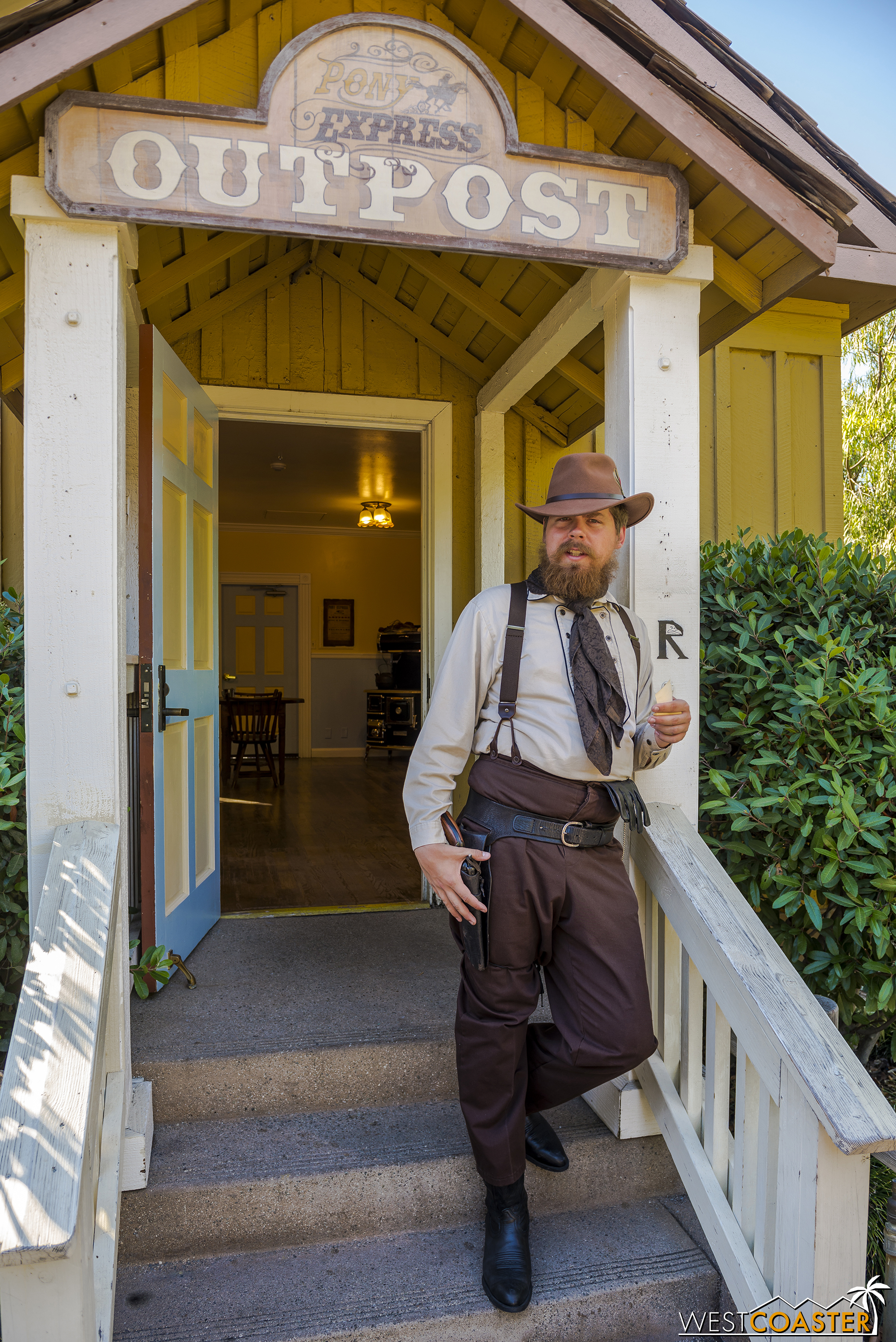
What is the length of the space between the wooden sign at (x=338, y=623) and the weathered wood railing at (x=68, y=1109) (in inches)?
376

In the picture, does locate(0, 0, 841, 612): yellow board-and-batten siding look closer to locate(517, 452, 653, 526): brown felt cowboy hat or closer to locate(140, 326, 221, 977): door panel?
locate(140, 326, 221, 977): door panel

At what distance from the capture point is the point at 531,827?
1.91m

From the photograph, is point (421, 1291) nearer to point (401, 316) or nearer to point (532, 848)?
point (532, 848)

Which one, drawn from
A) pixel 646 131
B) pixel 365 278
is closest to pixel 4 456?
pixel 365 278

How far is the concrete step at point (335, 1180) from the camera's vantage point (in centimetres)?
199

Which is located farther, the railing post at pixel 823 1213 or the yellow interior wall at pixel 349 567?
the yellow interior wall at pixel 349 567

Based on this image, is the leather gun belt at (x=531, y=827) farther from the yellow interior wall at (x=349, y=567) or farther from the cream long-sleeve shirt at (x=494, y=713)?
the yellow interior wall at (x=349, y=567)

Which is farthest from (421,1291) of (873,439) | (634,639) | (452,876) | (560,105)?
(873,439)

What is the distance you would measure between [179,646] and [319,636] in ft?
27.8

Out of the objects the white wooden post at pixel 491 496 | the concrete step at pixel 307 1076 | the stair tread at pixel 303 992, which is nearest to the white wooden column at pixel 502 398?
the white wooden post at pixel 491 496

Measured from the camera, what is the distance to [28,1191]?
1.27m

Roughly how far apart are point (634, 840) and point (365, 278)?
275 centimetres

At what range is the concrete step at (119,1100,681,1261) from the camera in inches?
78.3

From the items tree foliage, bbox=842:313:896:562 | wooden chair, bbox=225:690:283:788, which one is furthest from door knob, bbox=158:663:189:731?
tree foliage, bbox=842:313:896:562
